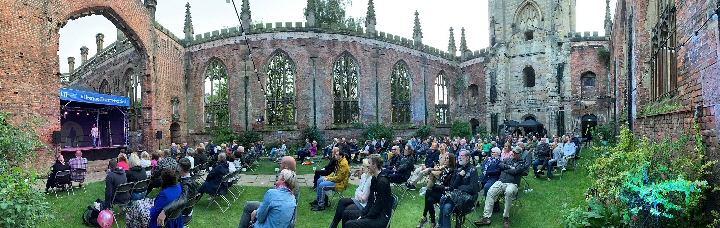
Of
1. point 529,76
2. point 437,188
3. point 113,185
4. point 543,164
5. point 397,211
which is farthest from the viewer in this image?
point 529,76

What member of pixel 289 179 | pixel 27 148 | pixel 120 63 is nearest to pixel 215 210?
pixel 27 148

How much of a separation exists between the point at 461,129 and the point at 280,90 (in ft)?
44.2

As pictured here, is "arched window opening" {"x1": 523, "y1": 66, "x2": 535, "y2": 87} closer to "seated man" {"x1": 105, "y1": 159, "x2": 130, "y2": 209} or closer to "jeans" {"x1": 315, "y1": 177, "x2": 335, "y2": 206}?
"jeans" {"x1": 315, "y1": 177, "x2": 335, "y2": 206}

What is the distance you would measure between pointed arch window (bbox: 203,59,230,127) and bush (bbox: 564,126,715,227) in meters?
24.2

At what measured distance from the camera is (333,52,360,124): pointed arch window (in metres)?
26.9

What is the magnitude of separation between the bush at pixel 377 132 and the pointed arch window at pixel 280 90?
16.0 feet

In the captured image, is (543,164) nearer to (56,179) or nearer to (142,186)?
(142,186)

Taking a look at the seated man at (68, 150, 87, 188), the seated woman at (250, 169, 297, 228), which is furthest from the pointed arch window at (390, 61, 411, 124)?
the seated woman at (250, 169, 297, 228)

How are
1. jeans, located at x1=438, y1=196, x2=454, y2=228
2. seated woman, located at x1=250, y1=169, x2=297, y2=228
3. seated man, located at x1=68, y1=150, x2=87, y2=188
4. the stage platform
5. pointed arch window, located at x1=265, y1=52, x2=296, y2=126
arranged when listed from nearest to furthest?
seated woman, located at x1=250, y1=169, x2=297, y2=228 → jeans, located at x1=438, y1=196, x2=454, y2=228 → seated man, located at x1=68, y1=150, x2=87, y2=188 → the stage platform → pointed arch window, located at x1=265, y1=52, x2=296, y2=126

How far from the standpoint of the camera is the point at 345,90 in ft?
89.5

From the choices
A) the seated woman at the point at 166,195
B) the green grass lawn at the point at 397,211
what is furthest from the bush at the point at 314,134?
the seated woman at the point at 166,195

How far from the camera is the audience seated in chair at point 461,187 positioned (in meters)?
6.05

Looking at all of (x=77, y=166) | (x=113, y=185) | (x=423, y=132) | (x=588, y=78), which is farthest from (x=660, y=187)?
(x=588, y=78)

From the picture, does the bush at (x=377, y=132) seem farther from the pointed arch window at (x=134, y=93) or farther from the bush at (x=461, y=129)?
the pointed arch window at (x=134, y=93)
